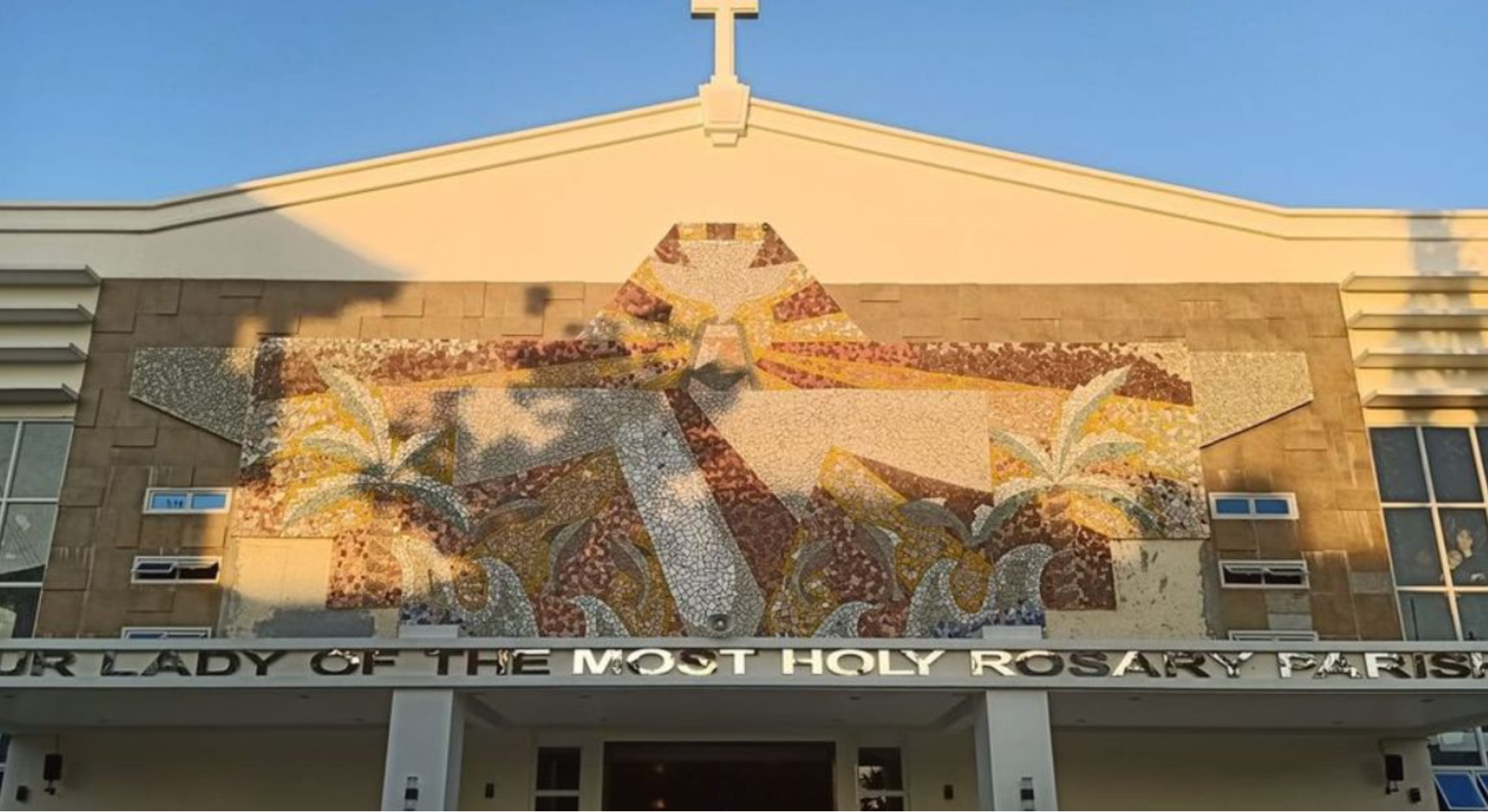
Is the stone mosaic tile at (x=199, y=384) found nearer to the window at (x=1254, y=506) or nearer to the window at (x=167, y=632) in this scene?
the window at (x=167, y=632)

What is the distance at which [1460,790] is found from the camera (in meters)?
→ 13.8

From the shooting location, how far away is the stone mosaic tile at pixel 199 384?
14312 mm

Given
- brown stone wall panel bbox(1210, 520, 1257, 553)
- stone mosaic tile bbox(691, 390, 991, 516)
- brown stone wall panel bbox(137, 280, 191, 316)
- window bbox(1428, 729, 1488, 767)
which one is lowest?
window bbox(1428, 729, 1488, 767)

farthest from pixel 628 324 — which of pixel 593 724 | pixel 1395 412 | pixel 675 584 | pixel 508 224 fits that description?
pixel 1395 412

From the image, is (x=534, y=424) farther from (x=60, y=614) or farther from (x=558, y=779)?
(x=60, y=614)

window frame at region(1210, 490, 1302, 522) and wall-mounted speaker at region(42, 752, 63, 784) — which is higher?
window frame at region(1210, 490, 1302, 522)

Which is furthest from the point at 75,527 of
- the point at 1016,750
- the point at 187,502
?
the point at 1016,750

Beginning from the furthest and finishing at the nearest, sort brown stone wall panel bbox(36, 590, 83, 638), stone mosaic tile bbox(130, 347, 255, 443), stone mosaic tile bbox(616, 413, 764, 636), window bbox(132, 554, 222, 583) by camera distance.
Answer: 1. stone mosaic tile bbox(130, 347, 255, 443)
2. window bbox(132, 554, 222, 583)
3. brown stone wall panel bbox(36, 590, 83, 638)
4. stone mosaic tile bbox(616, 413, 764, 636)

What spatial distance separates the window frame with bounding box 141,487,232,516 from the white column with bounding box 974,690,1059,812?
8.10 meters

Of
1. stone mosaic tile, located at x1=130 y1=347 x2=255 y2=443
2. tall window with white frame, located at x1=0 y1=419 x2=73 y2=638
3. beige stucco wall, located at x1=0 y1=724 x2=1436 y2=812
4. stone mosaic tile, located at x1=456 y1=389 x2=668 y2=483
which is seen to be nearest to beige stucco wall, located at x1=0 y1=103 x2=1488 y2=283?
stone mosaic tile, located at x1=130 y1=347 x2=255 y2=443

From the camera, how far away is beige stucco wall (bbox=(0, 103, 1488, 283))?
1502 centimetres

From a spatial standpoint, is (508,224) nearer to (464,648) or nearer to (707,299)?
(707,299)

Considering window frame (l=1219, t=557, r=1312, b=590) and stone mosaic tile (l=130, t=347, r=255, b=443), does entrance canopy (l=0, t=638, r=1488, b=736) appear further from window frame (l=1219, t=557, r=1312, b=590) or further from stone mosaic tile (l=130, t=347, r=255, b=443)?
stone mosaic tile (l=130, t=347, r=255, b=443)

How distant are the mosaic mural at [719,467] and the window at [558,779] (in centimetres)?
152
